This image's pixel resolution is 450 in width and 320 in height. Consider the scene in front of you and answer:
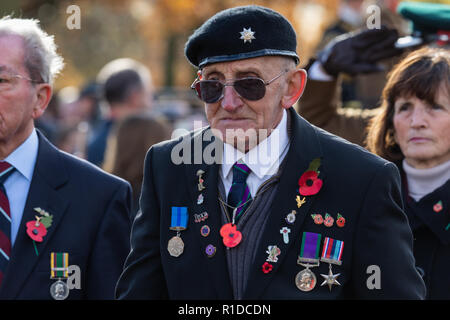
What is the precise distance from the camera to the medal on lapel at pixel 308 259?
295 centimetres

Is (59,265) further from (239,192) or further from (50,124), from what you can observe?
(50,124)

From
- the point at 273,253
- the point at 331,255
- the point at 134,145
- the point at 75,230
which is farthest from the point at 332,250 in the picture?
the point at 134,145

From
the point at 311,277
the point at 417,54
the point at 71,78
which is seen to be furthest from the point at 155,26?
the point at 311,277

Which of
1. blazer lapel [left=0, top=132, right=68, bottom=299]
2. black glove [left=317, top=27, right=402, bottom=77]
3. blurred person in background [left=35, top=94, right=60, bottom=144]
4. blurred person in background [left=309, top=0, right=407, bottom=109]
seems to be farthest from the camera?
blurred person in background [left=35, top=94, right=60, bottom=144]

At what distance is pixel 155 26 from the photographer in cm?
2025

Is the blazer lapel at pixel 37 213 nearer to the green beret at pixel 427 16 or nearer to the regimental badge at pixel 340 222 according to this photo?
the regimental badge at pixel 340 222

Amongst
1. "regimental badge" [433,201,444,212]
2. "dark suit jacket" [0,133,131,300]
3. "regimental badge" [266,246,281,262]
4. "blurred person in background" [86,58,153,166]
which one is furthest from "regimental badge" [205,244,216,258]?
"blurred person in background" [86,58,153,166]

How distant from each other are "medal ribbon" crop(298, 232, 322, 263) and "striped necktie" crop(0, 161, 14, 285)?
1.44 metres

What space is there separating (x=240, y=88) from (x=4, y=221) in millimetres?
1372

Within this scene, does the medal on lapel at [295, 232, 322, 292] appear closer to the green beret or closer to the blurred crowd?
the green beret

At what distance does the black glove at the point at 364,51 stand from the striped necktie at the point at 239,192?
1.67 m

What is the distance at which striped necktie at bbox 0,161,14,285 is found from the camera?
11.6 ft

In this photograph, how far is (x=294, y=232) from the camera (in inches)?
119

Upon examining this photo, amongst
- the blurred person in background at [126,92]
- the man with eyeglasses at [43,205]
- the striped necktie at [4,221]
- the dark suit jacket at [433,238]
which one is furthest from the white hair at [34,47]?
the blurred person in background at [126,92]
